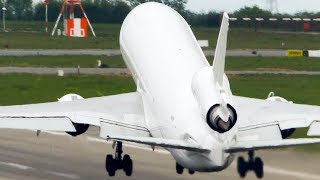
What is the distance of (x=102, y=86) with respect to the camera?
86.8m

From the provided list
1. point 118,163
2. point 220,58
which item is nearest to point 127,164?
point 118,163

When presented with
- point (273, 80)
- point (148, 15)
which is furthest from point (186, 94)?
point (273, 80)

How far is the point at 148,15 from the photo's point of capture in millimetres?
54938

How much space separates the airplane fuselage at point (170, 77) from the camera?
40.1m

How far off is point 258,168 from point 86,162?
10019 millimetres

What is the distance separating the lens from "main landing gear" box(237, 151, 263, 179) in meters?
45.7

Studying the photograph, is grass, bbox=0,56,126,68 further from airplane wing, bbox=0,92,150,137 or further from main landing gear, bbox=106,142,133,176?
main landing gear, bbox=106,142,133,176

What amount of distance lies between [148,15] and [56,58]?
2704 inches

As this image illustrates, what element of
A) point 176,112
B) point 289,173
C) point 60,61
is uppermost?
point 176,112

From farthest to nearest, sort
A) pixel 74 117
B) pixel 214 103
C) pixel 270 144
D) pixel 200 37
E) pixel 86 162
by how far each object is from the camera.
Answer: pixel 200 37 < pixel 86 162 < pixel 74 117 < pixel 214 103 < pixel 270 144

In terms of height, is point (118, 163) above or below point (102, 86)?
→ above

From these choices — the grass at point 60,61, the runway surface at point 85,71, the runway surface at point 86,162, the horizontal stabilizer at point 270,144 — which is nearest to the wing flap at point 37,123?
the runway surface at point 86,162

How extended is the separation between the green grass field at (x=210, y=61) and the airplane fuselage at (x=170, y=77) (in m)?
54.0

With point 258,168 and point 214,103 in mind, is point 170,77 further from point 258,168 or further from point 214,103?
point 214,103
